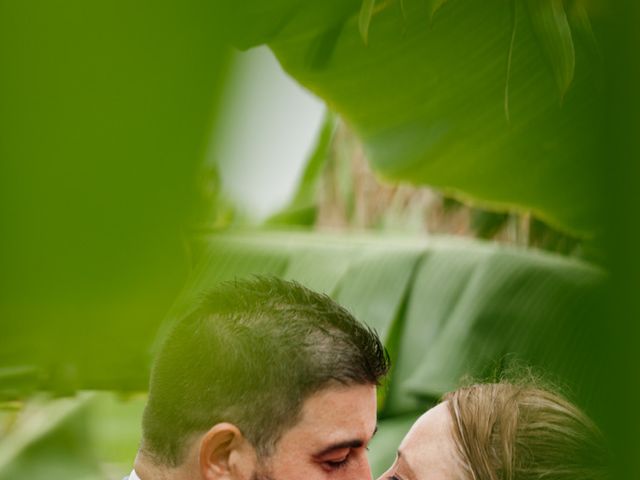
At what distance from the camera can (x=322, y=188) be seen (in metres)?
2.25

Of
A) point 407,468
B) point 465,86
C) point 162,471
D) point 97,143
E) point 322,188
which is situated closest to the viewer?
point 97,143

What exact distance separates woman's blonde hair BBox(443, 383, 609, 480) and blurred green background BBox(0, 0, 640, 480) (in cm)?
8

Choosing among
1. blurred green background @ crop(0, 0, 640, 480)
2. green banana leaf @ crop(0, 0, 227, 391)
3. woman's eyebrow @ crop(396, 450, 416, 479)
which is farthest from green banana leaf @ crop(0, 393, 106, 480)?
green banana leaf @ crop(0, 0, 227, 391)

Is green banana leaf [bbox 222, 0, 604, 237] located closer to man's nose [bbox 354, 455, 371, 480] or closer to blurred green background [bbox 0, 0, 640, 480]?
blurred green background [bbox 0, 0, 640, 480]

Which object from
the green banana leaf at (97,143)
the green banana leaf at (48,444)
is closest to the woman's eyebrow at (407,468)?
the green banana leaf at (48,444)

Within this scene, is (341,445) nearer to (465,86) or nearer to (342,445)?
(342,445)

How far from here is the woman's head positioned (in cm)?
86

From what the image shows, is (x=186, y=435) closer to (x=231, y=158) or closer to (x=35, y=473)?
(x=35, y=473)

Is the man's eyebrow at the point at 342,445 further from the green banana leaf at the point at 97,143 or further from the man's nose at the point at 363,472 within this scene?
the green banana leaf at the point at 97,143

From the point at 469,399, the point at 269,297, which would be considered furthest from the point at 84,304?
the point at 469,399

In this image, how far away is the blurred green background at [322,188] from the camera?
87 mm

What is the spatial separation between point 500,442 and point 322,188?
1.41 metres

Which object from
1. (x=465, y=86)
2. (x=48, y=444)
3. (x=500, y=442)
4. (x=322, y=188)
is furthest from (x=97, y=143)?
(x=322, y=188)

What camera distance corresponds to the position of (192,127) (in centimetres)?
9
